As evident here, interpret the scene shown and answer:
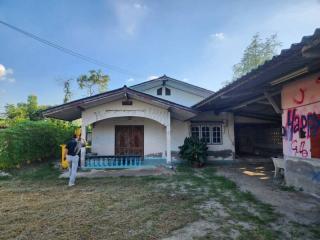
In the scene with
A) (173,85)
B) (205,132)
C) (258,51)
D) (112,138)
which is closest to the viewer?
(112,138)

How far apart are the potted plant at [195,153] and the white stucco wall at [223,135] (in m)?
1.86

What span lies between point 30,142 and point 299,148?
35.5ft

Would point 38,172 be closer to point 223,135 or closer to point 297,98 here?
point 223,135

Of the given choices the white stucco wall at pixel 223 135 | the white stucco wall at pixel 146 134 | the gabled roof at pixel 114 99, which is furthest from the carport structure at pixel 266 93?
the white stucco wall at pixel 146 134

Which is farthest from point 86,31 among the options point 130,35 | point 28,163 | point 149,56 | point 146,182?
point 146,182

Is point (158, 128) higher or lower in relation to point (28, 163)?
higher

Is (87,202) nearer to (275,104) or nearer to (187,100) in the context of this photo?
(275,104)

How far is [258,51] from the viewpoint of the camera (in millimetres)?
30656

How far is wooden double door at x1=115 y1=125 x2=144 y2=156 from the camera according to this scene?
1225 centimetres

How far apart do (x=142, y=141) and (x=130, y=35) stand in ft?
20.8

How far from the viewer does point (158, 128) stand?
12.2 meters

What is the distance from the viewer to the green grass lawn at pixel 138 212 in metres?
3.53

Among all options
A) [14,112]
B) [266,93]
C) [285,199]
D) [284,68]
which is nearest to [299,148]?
[285,199]

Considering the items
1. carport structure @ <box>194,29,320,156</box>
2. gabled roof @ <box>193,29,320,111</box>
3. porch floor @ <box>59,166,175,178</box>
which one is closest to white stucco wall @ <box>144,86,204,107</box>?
carport structure @ <box>194,29,320,156</box>
